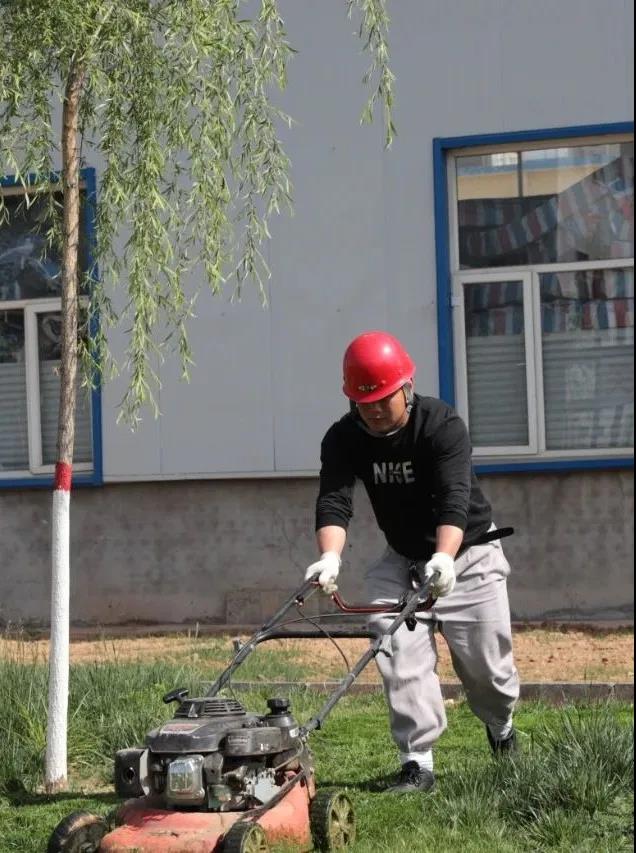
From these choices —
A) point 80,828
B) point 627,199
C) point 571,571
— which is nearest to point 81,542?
point 571,571

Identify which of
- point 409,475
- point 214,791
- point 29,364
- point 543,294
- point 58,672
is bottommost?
Answer: point 214,791

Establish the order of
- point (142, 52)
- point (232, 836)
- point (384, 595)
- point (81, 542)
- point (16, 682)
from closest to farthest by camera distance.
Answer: point (232, 836)
point (384, 595)
point (142, 52)
point (16, 682)
point (81, 542)

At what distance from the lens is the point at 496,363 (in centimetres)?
1258

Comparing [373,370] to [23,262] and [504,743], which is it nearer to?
A: [504,743]

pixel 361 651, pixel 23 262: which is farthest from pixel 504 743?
pixel 23 262

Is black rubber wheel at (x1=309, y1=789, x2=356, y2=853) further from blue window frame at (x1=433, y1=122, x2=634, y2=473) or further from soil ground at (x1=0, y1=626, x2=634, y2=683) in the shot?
blue window frame at (x1=433, y1=122, x2=634, y2=473)

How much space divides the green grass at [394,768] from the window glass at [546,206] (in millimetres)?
4802

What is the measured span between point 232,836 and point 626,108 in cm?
828

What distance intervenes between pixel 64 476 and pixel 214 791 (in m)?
2.35

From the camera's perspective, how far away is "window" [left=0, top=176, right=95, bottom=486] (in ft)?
43.7

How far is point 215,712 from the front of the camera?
208 inches

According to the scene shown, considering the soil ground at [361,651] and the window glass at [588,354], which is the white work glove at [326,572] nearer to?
the soil ground at [361,651]

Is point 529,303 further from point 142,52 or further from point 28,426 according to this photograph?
point 142,52

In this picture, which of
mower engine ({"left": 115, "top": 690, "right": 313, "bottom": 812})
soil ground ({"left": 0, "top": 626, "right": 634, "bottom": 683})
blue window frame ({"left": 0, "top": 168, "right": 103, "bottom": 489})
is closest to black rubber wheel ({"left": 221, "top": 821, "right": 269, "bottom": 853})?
mower engine ({"left": 115, "top": 690, "right": 313, "bottom": 812})
